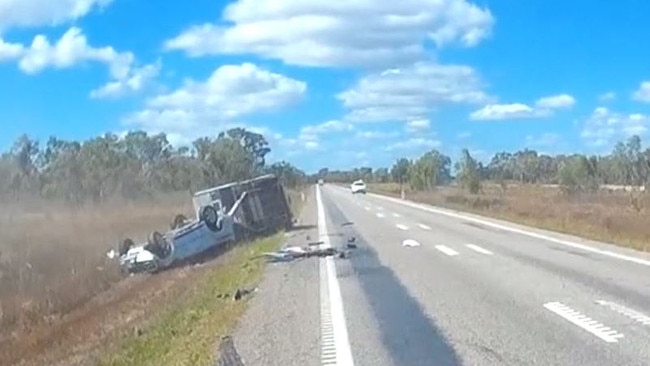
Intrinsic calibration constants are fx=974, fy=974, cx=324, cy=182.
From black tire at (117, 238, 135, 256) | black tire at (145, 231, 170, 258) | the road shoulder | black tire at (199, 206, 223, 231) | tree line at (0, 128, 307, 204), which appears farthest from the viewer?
tree line at (0, 128, 307, 204)

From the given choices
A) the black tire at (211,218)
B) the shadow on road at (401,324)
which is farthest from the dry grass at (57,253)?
the shadow on road at (401,324)

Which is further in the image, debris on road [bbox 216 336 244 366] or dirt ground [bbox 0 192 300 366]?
dirt ground [bbox 0 192 300 366]

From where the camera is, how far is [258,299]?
49.8 feet

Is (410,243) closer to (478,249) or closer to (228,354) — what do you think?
(478,249)

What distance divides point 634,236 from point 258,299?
1528 centimetres

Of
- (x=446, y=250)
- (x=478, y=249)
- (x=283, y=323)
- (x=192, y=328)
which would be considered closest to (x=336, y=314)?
(x=283, y=323)

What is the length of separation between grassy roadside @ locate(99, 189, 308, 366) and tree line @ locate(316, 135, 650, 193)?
180 feet

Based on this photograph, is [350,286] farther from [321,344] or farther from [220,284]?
[321,344]

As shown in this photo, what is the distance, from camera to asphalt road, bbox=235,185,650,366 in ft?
30.3

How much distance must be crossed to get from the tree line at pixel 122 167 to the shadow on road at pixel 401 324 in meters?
39.3

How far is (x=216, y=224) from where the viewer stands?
33156 millimetres

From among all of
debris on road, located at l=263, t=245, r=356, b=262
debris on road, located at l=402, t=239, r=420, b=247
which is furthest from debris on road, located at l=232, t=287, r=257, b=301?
debris on road, located at l=402, t=239, r=420, b=247

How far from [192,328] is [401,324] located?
3287 millimetres

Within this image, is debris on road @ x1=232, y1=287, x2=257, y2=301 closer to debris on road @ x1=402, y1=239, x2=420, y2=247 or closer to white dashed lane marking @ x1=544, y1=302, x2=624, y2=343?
white dashed lane marking @ x1=544, y1=302, x2=624, y2=343
